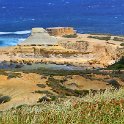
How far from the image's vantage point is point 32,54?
2147 inches

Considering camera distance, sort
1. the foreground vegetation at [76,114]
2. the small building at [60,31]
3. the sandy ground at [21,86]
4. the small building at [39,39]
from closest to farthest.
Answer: the foreground vegetation at [76,114] < the sandy ground at [21,86] < the small building at [39,39] < the small building at [60,31]

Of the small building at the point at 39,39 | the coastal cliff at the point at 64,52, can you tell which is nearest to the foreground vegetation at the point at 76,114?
the coastal cliff at the point at 64,52

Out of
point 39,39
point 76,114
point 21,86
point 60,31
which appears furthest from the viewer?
point 60,31

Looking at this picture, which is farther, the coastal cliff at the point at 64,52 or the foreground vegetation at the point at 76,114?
the coastal cliff at the point at 64,52

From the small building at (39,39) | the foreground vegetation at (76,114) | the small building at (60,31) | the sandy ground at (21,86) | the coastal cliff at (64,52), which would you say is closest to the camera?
the foreground vegetation at (76,114)

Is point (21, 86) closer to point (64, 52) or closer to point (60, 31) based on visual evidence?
point (64, 52)

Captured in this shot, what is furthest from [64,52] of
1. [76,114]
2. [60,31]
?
[76,114]

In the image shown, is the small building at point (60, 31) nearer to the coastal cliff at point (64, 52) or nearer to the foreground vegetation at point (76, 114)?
the coastal cliff at point (64, 52)

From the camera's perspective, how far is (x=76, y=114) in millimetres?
6973

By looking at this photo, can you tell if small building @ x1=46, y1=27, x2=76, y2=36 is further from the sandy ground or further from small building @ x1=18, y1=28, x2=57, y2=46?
the sandy ground

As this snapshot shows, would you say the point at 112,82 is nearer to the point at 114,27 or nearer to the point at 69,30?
the point at 69,30

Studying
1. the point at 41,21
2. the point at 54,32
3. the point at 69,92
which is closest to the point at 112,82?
the point at 69,92

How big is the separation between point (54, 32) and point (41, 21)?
A: 36.9 metres

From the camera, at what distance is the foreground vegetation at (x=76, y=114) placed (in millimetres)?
6785
